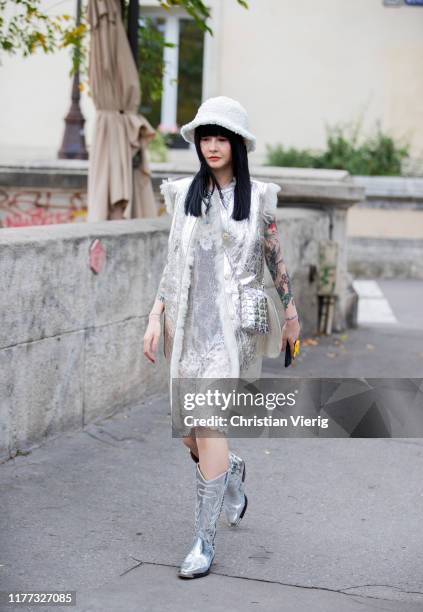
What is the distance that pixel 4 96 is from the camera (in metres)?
21.1

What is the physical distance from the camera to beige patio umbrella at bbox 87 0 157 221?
8766 millimetres

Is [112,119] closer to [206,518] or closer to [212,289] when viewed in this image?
[212,289]

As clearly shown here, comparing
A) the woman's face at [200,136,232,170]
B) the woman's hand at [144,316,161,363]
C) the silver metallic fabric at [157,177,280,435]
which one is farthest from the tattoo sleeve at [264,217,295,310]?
the woman's hand at [144,316,161,363]

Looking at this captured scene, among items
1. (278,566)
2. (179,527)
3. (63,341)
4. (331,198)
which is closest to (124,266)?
(63,341)

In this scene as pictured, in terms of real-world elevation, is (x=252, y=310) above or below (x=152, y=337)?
above

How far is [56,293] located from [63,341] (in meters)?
0.26

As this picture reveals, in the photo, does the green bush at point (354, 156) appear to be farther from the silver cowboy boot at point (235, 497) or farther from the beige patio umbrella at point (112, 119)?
the silver cowboy boot at point (235, 497)

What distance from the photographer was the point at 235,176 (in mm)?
4512

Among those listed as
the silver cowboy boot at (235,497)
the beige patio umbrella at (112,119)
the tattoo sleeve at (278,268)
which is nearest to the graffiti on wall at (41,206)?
the beige patio umbrella at (112,119)

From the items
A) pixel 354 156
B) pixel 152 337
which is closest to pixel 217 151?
pixel 152 337

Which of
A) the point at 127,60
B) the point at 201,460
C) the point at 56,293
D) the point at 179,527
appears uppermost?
the point at 127,60

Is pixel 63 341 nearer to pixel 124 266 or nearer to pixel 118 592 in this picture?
pixel 124 266

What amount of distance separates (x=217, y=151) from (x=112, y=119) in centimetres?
472

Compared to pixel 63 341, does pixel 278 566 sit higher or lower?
lower
